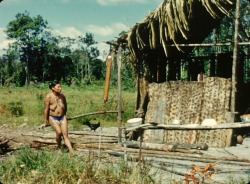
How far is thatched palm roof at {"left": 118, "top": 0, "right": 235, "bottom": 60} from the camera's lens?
266 inches

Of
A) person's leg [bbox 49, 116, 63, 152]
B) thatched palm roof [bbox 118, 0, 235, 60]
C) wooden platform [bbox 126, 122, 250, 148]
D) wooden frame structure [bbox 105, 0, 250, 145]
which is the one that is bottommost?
wooden platform [bbox 126, 122, 250, 148]

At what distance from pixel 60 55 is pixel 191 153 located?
155 feet

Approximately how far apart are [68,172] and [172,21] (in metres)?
4.28

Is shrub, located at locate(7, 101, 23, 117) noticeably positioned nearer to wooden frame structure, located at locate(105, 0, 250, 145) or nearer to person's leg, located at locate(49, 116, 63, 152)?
wooden frame structure, located at locate(105, 0, 250, 145)

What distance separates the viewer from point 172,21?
6.91m

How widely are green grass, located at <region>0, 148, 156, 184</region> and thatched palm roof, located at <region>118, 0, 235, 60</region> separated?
3.22m

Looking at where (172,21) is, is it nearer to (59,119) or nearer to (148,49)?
(148,49)

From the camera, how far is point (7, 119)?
14414 mm

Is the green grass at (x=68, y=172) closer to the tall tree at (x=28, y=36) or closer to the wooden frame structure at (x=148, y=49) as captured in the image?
the wooden frame structure at (x=148, y=49)

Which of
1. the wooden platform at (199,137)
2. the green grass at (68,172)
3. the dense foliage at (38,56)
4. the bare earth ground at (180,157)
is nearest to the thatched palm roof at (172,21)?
the wooden platform at (199,137)

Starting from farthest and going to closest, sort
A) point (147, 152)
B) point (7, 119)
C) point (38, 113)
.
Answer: point (38, 113) < point (7, 119) < point (147, 152)

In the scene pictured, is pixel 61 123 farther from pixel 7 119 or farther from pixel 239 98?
pixel 7 119

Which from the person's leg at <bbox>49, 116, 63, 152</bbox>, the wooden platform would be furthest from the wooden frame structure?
the person's leg at <bbox>49, 116, 63, 152</bbox>

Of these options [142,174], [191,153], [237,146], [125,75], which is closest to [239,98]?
[237,146]
